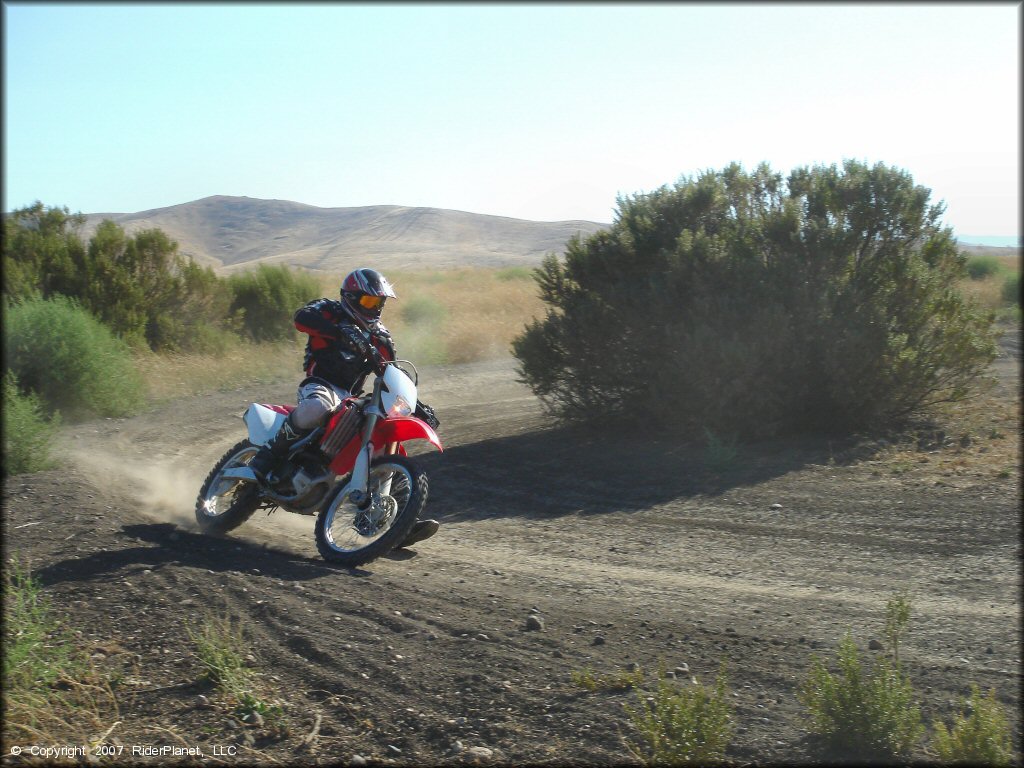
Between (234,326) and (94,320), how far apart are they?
13.9 ft

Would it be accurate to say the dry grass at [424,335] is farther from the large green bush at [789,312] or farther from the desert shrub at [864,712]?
the desert shrub at [864,712]

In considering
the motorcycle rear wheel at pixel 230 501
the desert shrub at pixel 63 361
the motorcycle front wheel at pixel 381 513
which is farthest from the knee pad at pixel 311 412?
the desert shrub at pixel 63 361

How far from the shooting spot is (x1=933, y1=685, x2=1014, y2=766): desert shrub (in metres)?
3.65

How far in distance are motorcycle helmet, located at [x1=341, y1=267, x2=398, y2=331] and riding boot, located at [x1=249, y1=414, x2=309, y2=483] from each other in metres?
0.95

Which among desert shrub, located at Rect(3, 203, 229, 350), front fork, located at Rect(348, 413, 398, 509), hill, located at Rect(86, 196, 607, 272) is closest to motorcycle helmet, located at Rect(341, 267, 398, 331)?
front fork, located at Rect(348, 413, 398, 509)

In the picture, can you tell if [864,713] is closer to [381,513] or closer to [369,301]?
[381,513]

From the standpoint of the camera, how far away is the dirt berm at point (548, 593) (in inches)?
175

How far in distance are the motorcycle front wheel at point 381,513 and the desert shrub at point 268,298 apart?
13.0 m

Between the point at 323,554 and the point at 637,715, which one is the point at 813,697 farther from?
the point at 323,554

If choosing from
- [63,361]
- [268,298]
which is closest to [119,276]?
[268,298]

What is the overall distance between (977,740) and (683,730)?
112 centimetres

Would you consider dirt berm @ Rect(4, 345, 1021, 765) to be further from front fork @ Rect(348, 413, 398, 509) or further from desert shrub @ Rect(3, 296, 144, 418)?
desert shrub @ Rect(3, 296, 144, 418)

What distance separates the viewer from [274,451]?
736cm

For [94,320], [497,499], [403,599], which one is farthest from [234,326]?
[403,599]
